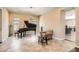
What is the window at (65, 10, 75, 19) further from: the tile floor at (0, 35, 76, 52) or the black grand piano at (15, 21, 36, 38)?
the black grand piano at (15, 21, 36, 38)

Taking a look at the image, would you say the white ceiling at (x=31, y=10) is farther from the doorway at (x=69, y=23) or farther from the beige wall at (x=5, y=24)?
the doorway at (x=69, y=23)

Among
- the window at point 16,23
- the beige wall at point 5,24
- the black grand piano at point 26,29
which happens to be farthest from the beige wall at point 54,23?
the beige wall at point 5,24

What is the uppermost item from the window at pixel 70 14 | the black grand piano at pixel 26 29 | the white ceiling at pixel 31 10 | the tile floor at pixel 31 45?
the white ceiling at pixel 31 10

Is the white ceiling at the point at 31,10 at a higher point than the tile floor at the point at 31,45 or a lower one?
higher

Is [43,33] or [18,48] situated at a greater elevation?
[43,33]

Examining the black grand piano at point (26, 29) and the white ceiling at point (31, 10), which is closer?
the white ceiling at point (31, 10)

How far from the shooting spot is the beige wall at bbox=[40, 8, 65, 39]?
2.65 meters

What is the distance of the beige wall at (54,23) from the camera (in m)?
2.65

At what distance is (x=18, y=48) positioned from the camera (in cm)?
248

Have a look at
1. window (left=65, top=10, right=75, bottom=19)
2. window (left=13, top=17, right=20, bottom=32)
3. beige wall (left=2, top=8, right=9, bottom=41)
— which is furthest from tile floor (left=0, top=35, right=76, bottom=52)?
window (left=65, top=10, right=75, bottom=19)

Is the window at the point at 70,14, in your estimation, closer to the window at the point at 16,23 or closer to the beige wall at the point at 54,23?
the beige wall at the point at 54,23

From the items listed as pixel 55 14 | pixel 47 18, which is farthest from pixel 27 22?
pixel 55 14

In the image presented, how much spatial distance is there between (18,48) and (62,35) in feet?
3.43
